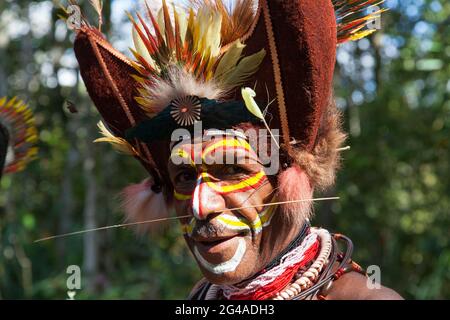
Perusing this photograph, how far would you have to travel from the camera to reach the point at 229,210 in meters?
2.31

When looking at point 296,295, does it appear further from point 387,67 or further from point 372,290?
point 387,67

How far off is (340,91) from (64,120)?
5.18 m

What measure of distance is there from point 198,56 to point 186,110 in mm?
226

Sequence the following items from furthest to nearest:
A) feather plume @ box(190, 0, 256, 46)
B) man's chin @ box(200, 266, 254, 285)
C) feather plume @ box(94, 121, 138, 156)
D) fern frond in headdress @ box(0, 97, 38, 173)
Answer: fern frond in headdress @ box(0, 97, 38, 173) < feather plume @ box(94, 121, 138, 156) < feather plume @ box(190, 0, 256, 46) < man's chin @ box(200, 266, 254, 285)

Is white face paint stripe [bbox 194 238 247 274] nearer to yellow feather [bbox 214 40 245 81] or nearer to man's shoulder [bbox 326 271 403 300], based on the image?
man's shoulder [bbox 326 271 403 300]

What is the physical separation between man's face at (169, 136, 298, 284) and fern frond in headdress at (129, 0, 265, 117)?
23 cm

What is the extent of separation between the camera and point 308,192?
7.73 feet

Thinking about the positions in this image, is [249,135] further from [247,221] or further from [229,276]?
[229,276]

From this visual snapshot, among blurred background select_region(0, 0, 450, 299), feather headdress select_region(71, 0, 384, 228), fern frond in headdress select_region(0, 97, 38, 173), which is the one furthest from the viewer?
blurred background select_region(0, 0, 450, 299)

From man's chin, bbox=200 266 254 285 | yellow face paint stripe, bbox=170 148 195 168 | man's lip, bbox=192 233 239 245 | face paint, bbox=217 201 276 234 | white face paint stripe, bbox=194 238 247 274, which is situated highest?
yellow face paint stripe, bbox=170 148 195 168

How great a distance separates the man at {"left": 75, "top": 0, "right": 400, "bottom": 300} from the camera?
7.43 feet

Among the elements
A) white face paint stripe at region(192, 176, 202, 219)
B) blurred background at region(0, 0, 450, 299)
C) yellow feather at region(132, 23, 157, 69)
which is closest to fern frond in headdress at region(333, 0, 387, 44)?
yellow feather at region(132, 23, 157, 69)

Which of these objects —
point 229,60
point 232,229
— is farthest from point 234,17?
point 232,229
